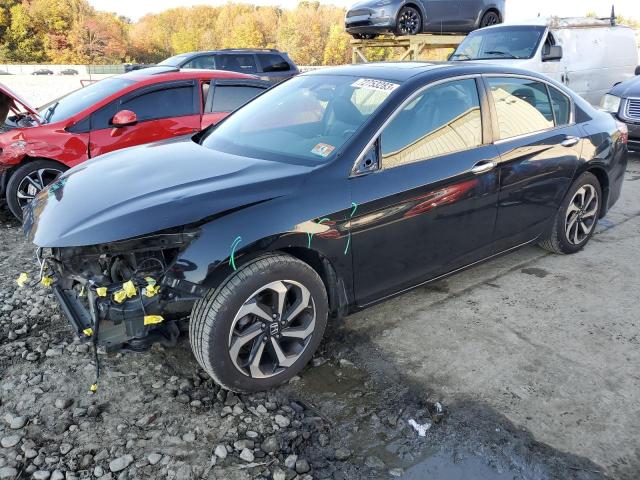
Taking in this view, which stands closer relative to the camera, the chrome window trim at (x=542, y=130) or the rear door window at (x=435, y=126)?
the rear door window at (x=435, y=126)

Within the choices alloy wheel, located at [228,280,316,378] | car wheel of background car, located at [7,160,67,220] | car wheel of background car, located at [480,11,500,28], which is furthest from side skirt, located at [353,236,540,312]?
car wheel of background car, located at [480,11,500,28]

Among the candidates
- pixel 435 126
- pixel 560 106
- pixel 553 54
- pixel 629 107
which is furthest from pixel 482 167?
pixel 553 54

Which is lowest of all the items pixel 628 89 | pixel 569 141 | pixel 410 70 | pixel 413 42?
pixel 628 89

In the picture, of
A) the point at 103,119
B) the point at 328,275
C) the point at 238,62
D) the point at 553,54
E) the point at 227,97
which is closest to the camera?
the point at 328,275

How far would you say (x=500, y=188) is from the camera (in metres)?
3.64

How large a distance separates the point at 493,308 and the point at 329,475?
1.93 meters

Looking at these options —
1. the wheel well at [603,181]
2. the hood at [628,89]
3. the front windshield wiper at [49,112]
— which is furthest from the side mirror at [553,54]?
the front windshield wiper at [49,112]

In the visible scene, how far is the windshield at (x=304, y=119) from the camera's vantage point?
3135mm

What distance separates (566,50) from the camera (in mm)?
9336

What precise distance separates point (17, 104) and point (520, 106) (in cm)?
565

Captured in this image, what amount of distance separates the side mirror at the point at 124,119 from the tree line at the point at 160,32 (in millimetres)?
49423

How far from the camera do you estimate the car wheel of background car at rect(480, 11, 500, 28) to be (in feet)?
41.8

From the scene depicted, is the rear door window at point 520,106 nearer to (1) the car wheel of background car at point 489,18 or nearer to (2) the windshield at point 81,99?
(2) the windshield at point 81,99

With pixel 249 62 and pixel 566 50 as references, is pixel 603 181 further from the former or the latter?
pixel 249 62
